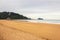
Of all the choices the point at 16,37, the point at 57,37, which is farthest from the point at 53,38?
the point at 16,37

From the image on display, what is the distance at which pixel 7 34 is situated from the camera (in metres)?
6.20

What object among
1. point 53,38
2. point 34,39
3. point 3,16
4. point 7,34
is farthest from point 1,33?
point 3,16

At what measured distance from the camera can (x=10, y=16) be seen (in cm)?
2353

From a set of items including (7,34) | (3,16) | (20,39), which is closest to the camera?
(20,39)

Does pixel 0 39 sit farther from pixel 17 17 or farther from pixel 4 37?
pixel 17 17

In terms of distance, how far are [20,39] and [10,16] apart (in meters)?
18.0

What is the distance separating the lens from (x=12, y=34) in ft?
20.5

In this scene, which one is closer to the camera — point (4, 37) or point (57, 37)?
point (4, 37)

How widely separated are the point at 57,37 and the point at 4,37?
1.86m

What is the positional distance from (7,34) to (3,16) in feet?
55.3

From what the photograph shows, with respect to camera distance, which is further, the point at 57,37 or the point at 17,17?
the point at 17,17

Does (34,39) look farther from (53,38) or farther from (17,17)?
(17,17)

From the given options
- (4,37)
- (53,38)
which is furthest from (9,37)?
(53,38)

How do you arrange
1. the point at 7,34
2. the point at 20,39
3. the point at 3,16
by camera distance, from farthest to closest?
the point at 3,16 < the point at 7,34 < the point at 20,39
